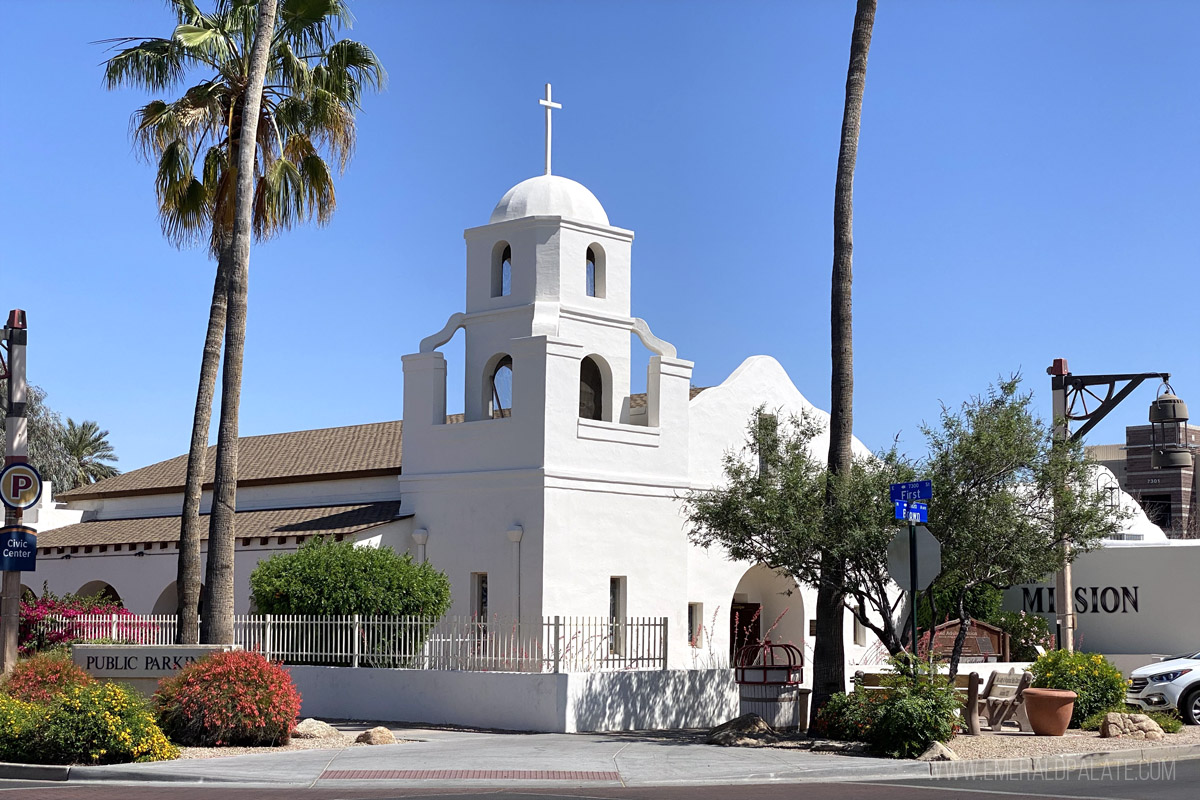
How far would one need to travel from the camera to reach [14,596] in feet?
73.7

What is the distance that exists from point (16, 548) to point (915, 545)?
46.8ft

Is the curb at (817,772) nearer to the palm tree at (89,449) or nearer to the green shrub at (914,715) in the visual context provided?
the green shrub at (914,715)

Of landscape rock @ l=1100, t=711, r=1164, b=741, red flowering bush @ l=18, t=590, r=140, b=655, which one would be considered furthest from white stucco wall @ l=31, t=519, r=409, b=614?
landscape rock @ l=1100, t=711, r=1164, b=741

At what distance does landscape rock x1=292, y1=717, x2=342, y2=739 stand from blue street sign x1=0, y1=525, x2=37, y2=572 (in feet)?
18.2

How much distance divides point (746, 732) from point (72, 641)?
14228mm

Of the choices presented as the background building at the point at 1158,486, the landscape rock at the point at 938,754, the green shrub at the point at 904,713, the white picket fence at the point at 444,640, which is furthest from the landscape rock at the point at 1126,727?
the background building at the point at 1158,486

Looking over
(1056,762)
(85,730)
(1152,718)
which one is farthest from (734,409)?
(85,730)

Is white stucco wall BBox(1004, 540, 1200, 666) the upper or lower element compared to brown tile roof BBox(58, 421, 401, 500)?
lower

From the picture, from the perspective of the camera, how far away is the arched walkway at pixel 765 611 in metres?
30.9

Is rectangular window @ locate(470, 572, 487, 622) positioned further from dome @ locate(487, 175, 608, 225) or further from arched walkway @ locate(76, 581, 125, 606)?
arched walkway @ locate(76, 581, 125, 606)

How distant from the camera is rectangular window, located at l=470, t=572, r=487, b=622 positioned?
2670 centimetres

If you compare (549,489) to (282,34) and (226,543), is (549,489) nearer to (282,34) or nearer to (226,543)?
(226,543)

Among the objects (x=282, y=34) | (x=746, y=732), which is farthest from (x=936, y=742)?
(x=282, y=34)

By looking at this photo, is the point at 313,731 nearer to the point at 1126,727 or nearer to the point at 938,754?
the point at 938,754
